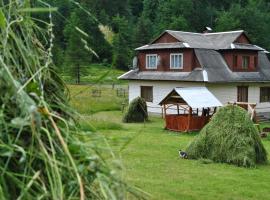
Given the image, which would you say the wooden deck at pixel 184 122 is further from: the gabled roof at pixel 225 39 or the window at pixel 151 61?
the gabled roof at pixel 225 39

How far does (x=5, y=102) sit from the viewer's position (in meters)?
1.46

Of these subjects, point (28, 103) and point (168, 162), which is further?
point (168, 162)

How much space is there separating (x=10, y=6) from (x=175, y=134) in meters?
22.2

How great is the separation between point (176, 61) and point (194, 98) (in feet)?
26.7

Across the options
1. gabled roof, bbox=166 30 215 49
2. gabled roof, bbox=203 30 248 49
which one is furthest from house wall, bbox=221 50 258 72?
gabled roof, bbox=166 30 215 49

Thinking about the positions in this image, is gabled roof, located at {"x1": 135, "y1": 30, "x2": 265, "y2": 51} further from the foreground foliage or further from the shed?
the foreground foliage

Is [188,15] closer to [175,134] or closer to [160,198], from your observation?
[175,134]

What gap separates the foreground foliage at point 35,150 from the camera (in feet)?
4.50

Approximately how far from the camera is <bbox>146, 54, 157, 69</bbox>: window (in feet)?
110

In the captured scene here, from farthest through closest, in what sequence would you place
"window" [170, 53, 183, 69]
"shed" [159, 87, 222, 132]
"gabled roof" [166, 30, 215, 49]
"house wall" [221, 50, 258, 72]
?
1. "house wall" [221, 50, 258, 72]
2. "gabled roof" [166, 30, 215, 49]
3. "window" [170, 53, 183, 69]
4. "shed" [159, 87, 222, 132]

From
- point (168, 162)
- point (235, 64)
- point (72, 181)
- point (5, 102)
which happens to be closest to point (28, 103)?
point (5, 102)

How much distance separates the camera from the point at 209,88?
101 feet

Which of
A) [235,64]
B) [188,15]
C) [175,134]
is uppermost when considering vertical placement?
[188,15]

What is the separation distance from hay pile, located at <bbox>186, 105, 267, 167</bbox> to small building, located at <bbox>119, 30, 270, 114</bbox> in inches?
556
